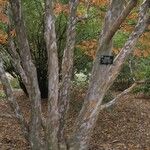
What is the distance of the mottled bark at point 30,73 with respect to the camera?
6.38 m

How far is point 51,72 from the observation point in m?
6.68

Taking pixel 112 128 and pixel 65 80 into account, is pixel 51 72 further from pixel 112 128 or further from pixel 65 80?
pixel 112 128

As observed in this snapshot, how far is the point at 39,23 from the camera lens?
39.1 feet

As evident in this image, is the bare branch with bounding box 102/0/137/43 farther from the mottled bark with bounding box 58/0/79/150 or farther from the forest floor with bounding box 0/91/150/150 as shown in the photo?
the forest floor with bounding box 0/91/150/150

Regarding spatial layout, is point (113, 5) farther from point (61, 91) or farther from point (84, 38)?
point (84, 38)

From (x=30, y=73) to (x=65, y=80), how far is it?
0.63 metres

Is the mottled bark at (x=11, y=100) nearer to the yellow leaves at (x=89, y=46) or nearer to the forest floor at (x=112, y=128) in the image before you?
the forest floor at (x=112, y=128)

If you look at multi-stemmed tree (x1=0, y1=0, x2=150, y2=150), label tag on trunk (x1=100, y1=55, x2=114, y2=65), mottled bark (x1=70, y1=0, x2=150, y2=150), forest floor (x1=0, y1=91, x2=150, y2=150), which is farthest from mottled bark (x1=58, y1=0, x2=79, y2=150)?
forest floor (x1=0, y1=91, x2=150, y2=150)

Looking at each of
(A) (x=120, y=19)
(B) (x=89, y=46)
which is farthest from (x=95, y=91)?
(B) (x=89, y=46)

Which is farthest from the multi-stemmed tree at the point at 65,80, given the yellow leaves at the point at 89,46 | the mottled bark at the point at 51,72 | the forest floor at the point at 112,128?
the yellow leaves at the point at 89,46

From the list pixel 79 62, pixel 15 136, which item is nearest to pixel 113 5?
pixel 15 136

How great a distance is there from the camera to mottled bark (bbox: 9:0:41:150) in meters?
6.38

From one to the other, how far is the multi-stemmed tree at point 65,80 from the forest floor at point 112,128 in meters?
0.75

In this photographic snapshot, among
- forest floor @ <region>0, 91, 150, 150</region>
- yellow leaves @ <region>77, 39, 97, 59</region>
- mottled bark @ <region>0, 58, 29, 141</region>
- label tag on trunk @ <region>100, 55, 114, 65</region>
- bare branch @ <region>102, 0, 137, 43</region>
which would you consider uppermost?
bare branch @ <region>102, 0, 137, 43</region>
